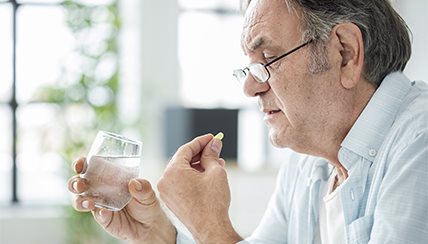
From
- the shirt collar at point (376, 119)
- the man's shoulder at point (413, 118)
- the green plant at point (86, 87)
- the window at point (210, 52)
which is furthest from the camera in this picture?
the window at point (210, 52)

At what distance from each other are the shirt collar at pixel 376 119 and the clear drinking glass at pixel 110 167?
487 millimetres

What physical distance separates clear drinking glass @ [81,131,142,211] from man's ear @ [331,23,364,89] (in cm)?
51

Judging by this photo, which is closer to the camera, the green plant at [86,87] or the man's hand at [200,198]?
the man's hand at [200,198]

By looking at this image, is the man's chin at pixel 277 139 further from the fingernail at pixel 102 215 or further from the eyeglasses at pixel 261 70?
the fingernail at pixel 102 215

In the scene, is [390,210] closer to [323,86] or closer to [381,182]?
[381,182]

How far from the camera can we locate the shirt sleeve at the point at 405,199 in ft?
5.27

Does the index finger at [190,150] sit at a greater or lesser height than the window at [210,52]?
lesser

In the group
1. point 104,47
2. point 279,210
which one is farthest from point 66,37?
point 279,210

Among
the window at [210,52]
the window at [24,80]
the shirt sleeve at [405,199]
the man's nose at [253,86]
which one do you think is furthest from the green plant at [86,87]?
the shirt sleeve at [405,199]

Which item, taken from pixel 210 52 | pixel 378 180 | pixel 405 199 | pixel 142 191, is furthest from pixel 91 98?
pixel 405 199

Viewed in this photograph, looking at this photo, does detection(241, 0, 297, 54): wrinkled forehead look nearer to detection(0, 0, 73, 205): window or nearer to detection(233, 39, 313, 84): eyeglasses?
detection(233, 39, 313, 84): eyeglasses

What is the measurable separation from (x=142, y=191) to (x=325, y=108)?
471 mm

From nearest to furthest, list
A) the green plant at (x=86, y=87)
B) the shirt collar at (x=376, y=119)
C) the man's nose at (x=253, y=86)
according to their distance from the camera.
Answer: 1. the shirt collar at (x=376, y=119)
2. the man's nose at (x=253, y=86)
3. the green plant at (x=86, y=87)

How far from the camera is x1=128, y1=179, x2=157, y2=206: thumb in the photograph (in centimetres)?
185
